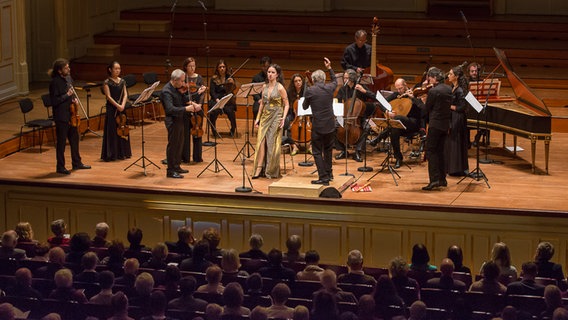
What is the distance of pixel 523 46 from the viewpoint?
621 inches

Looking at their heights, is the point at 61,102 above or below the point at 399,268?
above

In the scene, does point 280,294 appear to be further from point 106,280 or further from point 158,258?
point 158,258

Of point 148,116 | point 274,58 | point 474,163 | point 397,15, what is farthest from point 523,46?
point 148,116

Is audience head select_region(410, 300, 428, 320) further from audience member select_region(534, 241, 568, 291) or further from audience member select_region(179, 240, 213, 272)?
audience member select_region(179, 240, 213, 272)

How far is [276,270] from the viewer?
7270 mm

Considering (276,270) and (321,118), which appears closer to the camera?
(276,270)

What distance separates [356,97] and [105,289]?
17.6ft

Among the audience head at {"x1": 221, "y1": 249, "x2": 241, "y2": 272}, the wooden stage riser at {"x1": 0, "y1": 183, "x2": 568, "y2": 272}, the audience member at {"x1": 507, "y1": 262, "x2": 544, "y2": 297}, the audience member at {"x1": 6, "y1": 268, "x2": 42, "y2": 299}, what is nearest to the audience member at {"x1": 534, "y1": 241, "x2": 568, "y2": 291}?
the audience member at {"x1": 507, "y1": 262, "x2": 544, "y2": 297}

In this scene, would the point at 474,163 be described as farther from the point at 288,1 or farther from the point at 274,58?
the point at 288,1

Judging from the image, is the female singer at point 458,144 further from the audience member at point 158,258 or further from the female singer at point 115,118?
the audience member at point 158,258

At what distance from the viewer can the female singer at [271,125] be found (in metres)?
10.5

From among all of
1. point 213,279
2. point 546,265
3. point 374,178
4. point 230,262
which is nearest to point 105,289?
point 213,279

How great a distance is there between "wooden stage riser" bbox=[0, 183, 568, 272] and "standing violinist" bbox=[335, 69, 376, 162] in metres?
2.05

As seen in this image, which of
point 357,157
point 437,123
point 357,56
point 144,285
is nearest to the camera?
point 144,285
